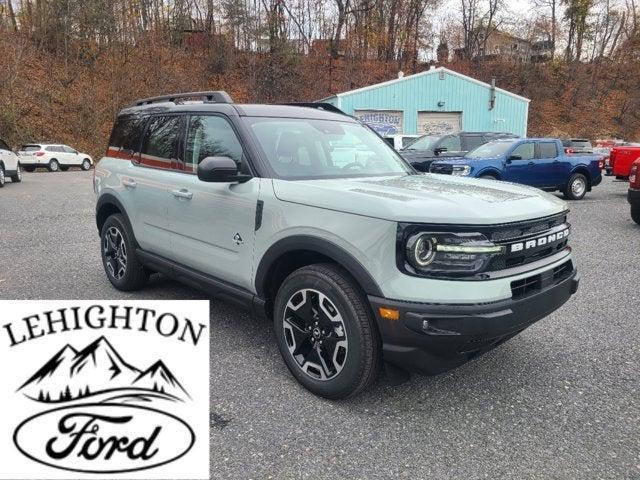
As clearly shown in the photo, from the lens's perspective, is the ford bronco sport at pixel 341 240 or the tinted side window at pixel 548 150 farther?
the tinted side window at pixel 548 150

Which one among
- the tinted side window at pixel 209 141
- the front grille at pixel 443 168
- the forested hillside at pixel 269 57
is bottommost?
the front grille at pixel 443 168

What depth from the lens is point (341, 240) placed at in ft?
8.84

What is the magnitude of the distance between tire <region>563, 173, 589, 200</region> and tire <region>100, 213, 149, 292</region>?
11299 millimetres

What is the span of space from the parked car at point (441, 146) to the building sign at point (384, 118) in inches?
417

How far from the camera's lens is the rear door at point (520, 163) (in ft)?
36.4

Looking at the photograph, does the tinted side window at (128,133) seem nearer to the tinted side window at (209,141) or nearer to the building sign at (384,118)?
the tinted side window at (209,141)

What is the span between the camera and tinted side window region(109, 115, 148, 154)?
4648 mm

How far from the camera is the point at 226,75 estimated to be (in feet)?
116

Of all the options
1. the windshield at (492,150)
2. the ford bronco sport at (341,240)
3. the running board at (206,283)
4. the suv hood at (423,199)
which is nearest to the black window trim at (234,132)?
the ford bronco sport at (341,240)


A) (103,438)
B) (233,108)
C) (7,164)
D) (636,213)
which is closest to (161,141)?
(233,108)

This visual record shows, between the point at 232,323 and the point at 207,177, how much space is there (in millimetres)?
1510

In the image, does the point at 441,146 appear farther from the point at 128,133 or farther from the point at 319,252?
the point at 319,252

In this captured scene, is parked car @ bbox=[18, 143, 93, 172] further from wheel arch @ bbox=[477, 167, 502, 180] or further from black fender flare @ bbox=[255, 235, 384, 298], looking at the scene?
black fender flare @ bbox=[255, 235, 384, 298]

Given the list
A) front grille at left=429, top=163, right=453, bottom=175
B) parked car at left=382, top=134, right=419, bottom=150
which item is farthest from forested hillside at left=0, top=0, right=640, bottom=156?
front grille at left=429, top=163, right=453, bottom=175
